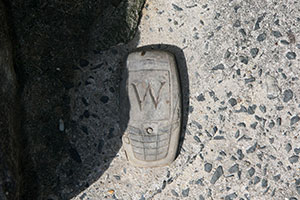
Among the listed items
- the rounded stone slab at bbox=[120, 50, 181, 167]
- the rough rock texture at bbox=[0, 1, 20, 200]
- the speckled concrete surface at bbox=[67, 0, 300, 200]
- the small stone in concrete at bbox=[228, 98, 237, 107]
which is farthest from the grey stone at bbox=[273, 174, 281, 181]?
the rough rock texture at bbox=[0, 1, 20, 200]

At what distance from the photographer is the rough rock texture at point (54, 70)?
5.74 feet

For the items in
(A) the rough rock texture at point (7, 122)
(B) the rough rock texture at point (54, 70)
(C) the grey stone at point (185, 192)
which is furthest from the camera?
(C) the grey stone at point (185, 192)

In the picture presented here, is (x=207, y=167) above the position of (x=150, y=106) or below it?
below

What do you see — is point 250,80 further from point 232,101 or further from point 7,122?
point 7,122

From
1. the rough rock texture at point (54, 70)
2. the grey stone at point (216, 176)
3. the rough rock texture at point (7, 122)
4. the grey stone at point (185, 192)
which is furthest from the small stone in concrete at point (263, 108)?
the rough rock texture at point (7, 122)

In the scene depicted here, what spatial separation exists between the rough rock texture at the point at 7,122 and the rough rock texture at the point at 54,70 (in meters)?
0.07

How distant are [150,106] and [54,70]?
19.0 inches

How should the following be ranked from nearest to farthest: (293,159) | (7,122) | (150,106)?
(7,122)
(150,106)
(293,159)

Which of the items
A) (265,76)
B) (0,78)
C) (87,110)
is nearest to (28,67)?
(0,78)

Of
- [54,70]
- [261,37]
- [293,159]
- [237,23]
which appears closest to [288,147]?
[293,159]

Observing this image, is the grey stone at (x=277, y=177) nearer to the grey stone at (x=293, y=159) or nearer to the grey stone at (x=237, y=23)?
the grey stone at (x=293, y=159)

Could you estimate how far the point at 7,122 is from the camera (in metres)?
1.58

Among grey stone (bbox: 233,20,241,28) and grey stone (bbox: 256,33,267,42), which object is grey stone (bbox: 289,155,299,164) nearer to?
grey stone (bbox: 256,33,267,42)

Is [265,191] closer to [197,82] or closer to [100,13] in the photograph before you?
[197,82]
